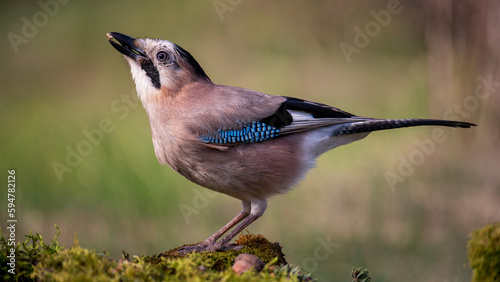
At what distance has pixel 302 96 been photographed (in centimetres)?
843

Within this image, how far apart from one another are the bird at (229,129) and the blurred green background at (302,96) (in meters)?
1.99

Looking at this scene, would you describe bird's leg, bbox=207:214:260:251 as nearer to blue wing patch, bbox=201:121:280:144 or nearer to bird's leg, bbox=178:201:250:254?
bird's leg, bbox=178:201:250:254

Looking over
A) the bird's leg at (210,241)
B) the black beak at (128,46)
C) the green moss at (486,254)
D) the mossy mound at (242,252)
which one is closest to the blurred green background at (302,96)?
the bird's leg at (210,241)

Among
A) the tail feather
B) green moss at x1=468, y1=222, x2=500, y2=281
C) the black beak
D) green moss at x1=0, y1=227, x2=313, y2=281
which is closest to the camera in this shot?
green moss at x1=0, y1=227, x2=313, y2=281

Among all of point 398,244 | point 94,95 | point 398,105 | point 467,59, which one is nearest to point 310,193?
point 398,244

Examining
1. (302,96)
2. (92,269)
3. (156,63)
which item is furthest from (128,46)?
(302,96)

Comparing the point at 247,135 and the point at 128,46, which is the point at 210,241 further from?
the point at 128,46

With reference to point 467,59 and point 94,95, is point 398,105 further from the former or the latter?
point 94,95

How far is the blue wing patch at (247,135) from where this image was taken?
4.05 meters

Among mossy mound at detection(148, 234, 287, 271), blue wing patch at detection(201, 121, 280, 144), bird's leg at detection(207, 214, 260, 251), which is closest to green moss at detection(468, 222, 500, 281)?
mossy mound at detection(148, 234, 287, 271)

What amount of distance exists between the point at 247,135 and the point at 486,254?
6.36 ft

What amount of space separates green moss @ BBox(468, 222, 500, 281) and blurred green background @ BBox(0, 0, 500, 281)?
10.3ft

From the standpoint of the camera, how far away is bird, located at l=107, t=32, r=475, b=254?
160 inches

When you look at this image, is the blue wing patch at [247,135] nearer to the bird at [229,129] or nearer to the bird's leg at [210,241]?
the bird at [229,129]
